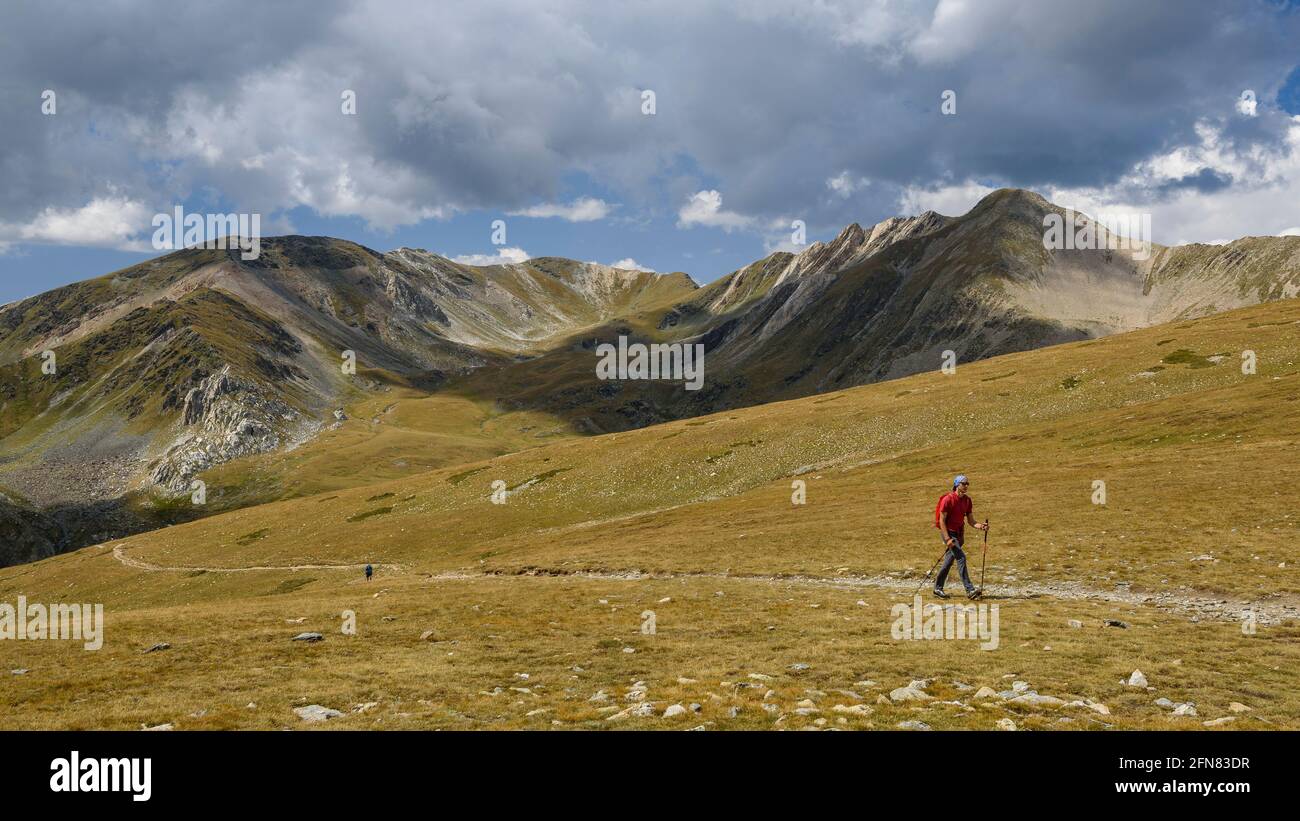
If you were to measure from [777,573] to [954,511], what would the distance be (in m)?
11.4

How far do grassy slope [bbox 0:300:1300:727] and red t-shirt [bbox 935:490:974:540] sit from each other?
3.78m

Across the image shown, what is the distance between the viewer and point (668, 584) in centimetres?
3353

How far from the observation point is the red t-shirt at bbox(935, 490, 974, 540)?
83.8ft

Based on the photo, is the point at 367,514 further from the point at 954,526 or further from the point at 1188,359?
the point at 1188,359

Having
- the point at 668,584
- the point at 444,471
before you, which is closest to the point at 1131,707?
the point at 668,584

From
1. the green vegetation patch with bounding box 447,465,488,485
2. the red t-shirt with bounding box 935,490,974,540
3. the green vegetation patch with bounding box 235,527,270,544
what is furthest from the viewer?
the green vegetation patch with bounding box 447,465,488,485

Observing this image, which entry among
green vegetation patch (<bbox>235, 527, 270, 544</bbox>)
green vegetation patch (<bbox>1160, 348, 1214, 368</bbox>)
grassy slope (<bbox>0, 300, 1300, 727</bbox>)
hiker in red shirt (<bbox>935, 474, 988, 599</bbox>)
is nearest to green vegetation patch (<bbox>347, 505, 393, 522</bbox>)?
grassy slope (<bbox>0, 300, 1300, 727</bbox>)

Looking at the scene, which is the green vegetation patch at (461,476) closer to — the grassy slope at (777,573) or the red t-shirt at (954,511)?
the grassy slope at (777,573)

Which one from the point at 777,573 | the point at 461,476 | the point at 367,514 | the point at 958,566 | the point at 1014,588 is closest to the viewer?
the point at 958,566

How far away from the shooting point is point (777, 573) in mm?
35000

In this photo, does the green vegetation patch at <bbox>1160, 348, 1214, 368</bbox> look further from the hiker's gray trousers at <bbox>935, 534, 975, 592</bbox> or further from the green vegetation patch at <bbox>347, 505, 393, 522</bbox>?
Result: the green vegetation patch at <bbox>347, 505, 393, 522</bbox>

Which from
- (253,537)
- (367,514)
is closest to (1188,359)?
(367,514)

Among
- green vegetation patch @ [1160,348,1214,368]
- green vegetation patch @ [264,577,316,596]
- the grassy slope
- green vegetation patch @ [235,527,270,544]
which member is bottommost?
green vegetation patch @ [264,577,316,596]

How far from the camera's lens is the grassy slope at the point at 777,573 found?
584 inches
